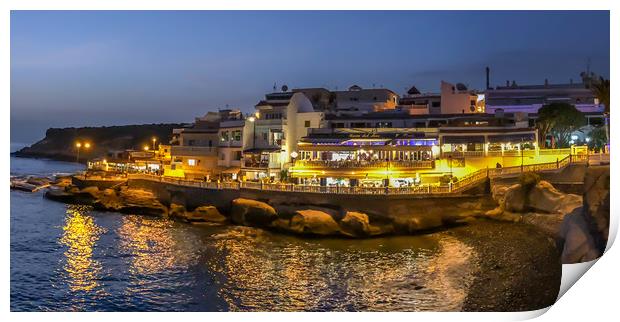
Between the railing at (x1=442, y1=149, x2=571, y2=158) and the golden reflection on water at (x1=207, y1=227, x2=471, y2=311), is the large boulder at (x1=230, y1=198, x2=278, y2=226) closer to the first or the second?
the golden reflection on water at (x1=207, y1=227, x2=471, y2=311)

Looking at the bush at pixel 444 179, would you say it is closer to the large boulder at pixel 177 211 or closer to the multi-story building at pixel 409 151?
the multi-story building at pixel 409 151

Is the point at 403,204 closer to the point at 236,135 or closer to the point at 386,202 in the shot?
the point at 386,202

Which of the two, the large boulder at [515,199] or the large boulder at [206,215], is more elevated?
the large boulder at [515,199]

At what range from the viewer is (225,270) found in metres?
15.0

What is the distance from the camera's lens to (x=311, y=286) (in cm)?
1375

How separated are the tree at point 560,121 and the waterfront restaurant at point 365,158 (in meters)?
5.38

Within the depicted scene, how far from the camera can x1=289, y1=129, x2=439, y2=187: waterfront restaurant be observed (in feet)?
78.3

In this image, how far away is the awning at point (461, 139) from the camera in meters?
24.8

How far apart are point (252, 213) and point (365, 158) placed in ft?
21.9

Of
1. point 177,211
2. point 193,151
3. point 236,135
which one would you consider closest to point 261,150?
point 236,135

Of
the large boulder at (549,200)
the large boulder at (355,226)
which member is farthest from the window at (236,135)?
the large boulder at (549,200)

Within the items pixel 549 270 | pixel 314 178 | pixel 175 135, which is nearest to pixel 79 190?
pixel 175 135

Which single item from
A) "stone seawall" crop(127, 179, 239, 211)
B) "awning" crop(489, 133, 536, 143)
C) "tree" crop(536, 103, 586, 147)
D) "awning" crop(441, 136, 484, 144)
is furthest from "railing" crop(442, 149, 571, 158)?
"stone seawall" crop(127, 179, 239, 211)
